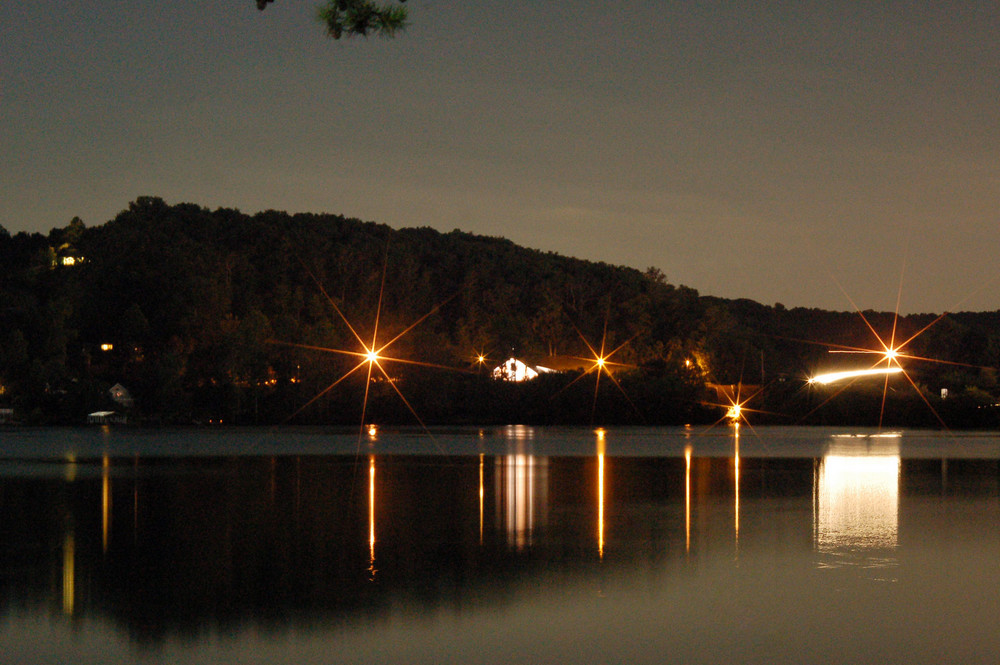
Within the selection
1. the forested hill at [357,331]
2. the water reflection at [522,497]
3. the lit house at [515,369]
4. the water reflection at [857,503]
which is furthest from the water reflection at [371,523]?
the lit house at [515,369]

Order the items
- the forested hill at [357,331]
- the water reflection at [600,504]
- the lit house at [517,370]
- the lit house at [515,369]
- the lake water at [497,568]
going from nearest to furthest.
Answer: the lake water at [497,568] → the water reflection at [600,504] → the forested hill at [357,331] → the lit house at [517,370] → the lit house at [515,369]

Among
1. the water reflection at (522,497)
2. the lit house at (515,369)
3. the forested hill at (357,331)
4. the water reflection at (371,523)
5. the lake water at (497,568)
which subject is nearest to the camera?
the lake water at (497,568)

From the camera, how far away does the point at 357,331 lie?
8756 cm

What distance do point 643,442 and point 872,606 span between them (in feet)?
94.5

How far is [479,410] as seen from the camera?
69.7m

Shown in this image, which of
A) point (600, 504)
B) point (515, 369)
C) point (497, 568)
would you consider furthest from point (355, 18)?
point (515, 369)

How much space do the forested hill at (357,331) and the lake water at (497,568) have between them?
46594 mm

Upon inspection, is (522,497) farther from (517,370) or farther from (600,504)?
(517,370)

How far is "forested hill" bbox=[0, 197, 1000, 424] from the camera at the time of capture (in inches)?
2675

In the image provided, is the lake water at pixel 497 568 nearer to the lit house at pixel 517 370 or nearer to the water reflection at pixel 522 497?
the water reflection at pixel 522 497

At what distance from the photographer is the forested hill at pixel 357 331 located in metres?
67.9

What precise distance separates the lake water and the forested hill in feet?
153

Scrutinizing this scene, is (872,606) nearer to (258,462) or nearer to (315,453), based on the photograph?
(258,462)

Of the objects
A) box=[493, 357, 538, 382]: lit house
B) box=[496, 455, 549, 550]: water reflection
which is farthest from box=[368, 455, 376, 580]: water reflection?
box=[493, 357, 538, 382]: lit house
